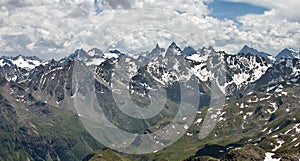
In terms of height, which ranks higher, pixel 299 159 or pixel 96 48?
pixel 96 48

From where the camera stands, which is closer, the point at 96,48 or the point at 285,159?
the point at 96,48

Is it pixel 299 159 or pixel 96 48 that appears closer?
pixel 96 48

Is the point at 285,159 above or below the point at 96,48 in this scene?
below

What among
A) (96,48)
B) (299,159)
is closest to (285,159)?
(299,159)

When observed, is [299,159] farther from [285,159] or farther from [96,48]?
[96,48]
